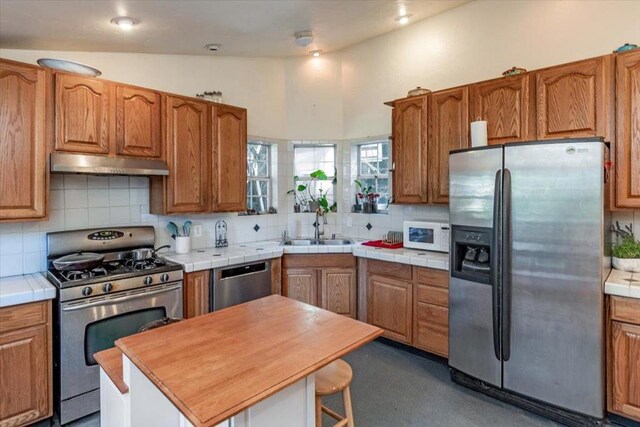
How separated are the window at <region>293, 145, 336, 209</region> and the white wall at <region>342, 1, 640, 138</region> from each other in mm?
348

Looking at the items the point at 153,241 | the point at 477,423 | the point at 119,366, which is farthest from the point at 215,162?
the point at 477,423

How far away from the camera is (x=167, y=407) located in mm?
1514

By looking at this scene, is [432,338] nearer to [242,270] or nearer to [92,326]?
[242,270]

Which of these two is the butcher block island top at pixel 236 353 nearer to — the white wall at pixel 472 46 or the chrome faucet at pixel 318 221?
the chrome faucet at pixel 318 221

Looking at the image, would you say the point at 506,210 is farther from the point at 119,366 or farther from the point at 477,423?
the point at 119,366

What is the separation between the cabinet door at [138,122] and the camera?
9.15 ft

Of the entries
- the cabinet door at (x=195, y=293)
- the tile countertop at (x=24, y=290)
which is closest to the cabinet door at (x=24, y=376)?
→ the tile countertop at (x=24, y=290)

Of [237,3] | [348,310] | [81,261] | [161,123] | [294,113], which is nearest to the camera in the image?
[81,261]

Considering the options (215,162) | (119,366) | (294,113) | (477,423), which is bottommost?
(477,423)

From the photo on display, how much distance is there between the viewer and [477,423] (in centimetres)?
230

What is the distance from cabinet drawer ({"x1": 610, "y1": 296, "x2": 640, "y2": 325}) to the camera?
6.86 ft

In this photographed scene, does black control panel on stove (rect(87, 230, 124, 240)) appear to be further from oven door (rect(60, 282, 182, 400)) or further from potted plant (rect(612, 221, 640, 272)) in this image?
potted plant (rect(612, 221, 640, 272))

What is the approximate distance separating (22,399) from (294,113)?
11.3 ft

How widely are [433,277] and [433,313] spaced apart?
30 cm
